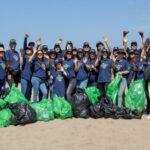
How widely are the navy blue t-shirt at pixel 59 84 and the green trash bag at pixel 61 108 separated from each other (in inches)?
19.5

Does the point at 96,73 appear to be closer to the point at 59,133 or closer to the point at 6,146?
the point at 59,133

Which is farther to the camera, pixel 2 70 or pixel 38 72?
pixel 38 72

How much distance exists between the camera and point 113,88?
33.9 feet

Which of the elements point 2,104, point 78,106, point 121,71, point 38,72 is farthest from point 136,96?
point 2,104

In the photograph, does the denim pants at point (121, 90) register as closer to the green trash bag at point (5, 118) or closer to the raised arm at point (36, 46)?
A: the raised arm at point (36, 46)

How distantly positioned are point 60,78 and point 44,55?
2.36ft

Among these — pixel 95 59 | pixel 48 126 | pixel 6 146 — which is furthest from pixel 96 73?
pixel 6 146

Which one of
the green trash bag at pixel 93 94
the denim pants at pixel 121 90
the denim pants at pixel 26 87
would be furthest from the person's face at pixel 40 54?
the denim pants at pixel 121 90

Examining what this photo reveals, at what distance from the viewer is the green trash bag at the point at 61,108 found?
9.71 meters

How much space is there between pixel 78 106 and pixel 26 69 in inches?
61.8

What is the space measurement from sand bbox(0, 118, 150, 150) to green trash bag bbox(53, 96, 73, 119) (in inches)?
6.9

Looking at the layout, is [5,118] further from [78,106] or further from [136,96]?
[136,96]

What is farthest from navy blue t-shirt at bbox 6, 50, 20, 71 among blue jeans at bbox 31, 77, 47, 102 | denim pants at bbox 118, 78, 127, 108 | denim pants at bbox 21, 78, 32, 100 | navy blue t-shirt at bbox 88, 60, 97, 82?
denim pants at bbox 118, 78, 127, 108

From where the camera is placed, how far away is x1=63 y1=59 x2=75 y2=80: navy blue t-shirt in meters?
10.3
